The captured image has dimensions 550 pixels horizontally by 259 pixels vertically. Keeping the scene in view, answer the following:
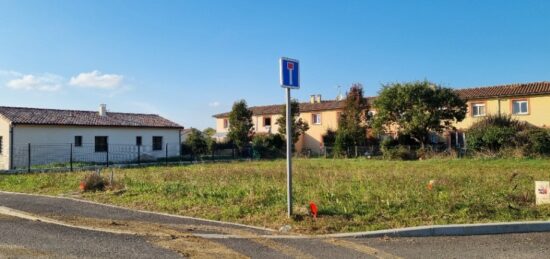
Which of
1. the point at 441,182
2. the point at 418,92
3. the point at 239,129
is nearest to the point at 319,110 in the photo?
the point at 239,129

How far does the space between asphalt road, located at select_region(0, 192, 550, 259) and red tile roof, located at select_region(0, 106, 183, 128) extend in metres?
26.4

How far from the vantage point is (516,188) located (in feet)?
38.3

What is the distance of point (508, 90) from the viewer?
3816cm

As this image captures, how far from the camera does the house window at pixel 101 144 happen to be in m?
35.6

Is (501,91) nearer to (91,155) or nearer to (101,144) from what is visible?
(101,144)

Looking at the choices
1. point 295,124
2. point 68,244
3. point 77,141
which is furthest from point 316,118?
point 68,244

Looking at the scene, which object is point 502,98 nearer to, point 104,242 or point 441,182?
point 441,182

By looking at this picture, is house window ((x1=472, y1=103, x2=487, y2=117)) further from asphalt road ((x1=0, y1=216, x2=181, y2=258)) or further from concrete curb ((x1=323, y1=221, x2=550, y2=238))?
asphalt road ((x1=0, y1=216, x2=181, y2=258))

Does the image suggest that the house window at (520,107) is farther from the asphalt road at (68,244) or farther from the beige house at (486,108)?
the asphalt road at (68,244)

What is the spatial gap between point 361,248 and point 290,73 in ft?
11.1

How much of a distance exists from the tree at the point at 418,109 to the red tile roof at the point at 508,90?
17.5ft

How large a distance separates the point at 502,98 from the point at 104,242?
37.6m

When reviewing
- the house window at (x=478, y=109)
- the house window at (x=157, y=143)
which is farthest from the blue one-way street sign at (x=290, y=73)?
the house window at (x=478, y=109)

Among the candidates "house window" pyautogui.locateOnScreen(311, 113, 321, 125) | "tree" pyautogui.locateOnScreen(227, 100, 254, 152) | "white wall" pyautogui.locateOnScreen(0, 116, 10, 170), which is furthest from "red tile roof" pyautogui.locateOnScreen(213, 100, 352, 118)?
"white wall" pyautogui.locateOnScreen(0, 116, 10, 170)
